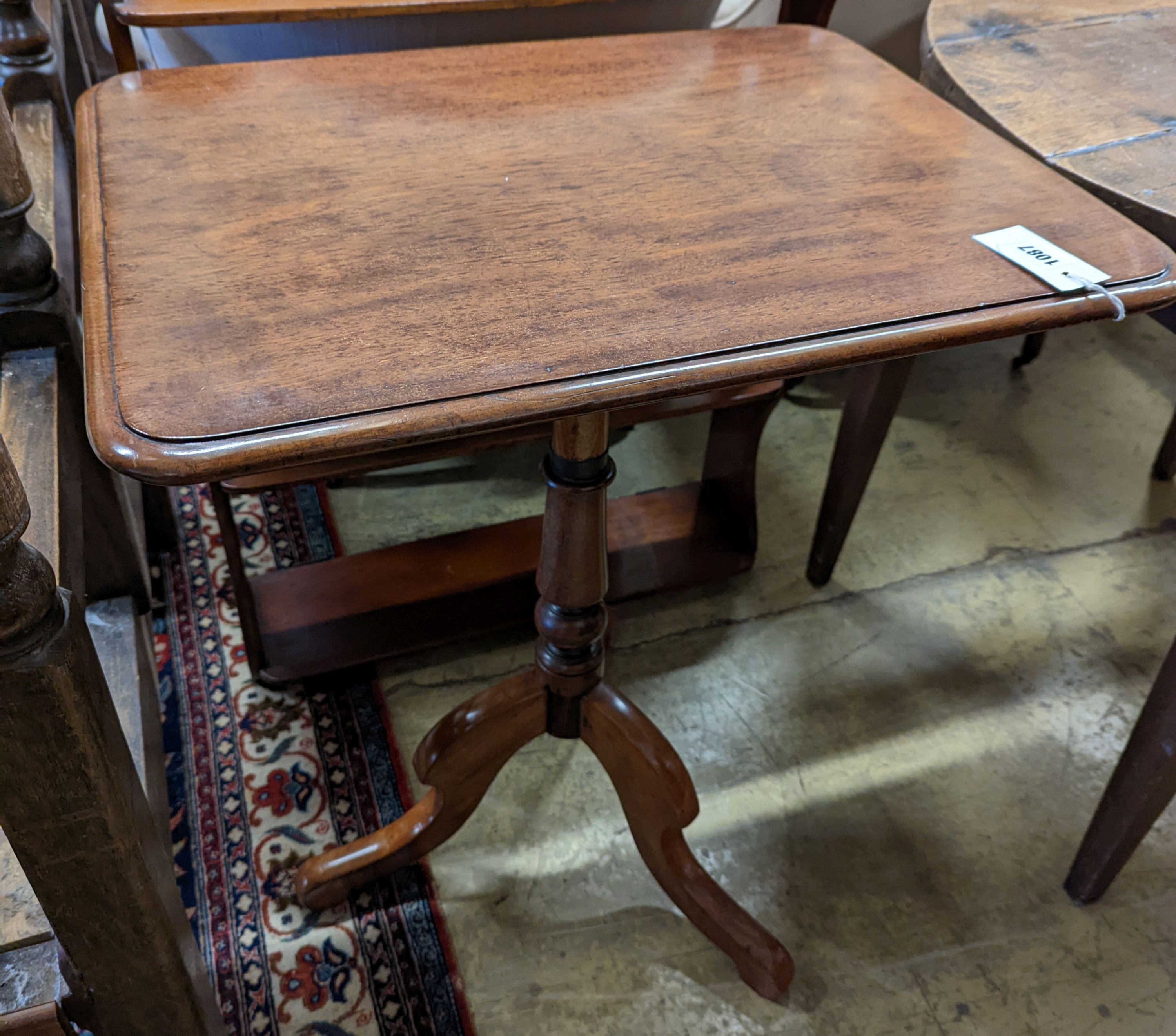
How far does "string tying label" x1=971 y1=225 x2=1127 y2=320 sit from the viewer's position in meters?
0.67

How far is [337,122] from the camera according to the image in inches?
33.8

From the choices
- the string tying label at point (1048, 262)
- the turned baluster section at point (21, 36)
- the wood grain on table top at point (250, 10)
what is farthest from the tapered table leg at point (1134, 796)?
the turned baluster section at point (21, 36)

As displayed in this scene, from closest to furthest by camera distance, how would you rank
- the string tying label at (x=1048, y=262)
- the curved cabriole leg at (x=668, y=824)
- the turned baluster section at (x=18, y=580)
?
the turned baluster section at (x=18, y=580), the string tying label at (x=1048, y=262), the curved cabriole leg at (x=668, y=824)

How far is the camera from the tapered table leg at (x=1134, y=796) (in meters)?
1.03

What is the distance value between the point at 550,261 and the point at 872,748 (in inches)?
37.1

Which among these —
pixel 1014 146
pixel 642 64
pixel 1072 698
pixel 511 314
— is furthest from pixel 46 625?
pixel 1072 698

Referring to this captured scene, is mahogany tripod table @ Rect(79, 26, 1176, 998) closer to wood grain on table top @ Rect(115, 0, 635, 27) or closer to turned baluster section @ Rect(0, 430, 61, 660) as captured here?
turned baluster section @ Rect(0, 430, 61, 660)

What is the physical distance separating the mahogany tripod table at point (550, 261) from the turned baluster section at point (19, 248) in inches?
2.5

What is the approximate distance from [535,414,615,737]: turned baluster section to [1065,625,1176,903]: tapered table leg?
608mm

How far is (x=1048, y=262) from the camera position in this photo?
0.70 metres

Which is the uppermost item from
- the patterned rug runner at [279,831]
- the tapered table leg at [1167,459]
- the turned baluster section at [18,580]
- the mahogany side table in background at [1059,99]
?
the mahogany side table in background at [1059,99]

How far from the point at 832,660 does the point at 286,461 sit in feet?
3.63

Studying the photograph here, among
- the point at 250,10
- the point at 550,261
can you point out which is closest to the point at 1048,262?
the point at 550,261

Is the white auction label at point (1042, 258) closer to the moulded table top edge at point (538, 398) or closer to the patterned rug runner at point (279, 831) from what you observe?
the moulded table top edge at point (538, 398)
